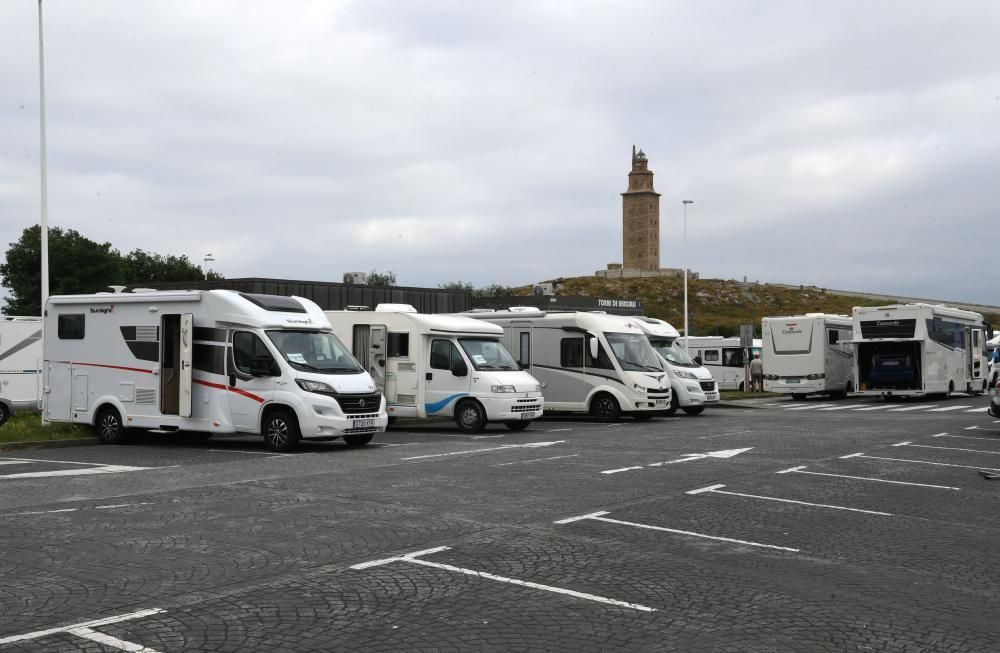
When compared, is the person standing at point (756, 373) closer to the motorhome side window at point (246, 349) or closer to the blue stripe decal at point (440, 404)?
the blue stripe decal at point (440, 404)

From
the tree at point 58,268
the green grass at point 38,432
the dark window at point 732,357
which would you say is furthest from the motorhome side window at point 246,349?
the tree at point 58,268

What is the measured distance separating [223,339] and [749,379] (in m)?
32.2

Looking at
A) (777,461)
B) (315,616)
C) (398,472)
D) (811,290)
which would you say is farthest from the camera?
(811,290)

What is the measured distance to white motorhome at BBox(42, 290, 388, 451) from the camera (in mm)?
16641

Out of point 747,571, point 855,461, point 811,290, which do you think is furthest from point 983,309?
point 747,571

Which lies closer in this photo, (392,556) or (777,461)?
(392,556)

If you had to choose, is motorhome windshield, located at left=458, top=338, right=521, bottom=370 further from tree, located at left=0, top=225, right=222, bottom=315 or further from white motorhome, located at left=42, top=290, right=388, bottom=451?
tree, located at left=0, top=225, right=222, bottom=315

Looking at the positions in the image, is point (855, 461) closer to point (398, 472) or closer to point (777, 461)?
point (777, 461)

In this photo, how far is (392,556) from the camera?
24.5ft

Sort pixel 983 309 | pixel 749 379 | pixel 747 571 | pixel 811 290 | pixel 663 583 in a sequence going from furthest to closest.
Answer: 1. pixel 811 290
2. pixel 983 309
3. pixel 749 379
4. pixel 747 571
5. pixel 663 583

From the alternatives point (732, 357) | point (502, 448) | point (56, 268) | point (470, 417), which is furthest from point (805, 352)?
point (56, 268)

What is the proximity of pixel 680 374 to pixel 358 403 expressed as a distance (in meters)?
13.3

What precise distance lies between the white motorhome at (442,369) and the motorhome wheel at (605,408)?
11.1ft

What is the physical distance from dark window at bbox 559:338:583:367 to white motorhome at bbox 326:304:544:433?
3280 mm
